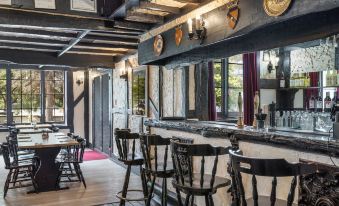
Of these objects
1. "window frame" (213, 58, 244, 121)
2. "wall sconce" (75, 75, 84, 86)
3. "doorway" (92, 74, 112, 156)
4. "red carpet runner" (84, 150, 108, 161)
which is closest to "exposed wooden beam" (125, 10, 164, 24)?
"window frame" (213, 58, 244, 121)

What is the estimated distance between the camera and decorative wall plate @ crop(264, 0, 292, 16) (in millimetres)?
2119

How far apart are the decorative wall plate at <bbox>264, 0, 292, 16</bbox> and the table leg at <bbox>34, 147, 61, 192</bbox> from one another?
4.19 metres

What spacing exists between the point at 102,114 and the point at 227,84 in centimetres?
402

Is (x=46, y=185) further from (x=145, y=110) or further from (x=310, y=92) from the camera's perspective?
(x=310, y=92)

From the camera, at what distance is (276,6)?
2.19m

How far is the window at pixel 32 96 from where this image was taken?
9.03 metres

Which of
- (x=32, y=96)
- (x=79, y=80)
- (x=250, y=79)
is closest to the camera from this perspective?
(x=250, y=79)

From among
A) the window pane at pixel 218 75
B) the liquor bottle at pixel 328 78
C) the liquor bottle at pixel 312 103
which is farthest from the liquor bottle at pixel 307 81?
the window pane at pixel 218 75

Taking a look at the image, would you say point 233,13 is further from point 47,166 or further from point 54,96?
point 54,96

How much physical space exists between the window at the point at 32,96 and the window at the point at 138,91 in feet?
13.8

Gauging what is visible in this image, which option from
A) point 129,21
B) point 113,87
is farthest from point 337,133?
point 113,87

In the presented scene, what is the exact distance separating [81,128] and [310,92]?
689cm

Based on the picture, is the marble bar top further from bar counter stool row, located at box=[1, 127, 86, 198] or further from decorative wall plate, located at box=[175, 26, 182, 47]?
bar counter stool row, located at box=[1, 127, 86, 198]

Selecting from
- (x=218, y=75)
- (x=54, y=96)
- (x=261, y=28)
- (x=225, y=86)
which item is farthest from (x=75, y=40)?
(x=54, y=96)
